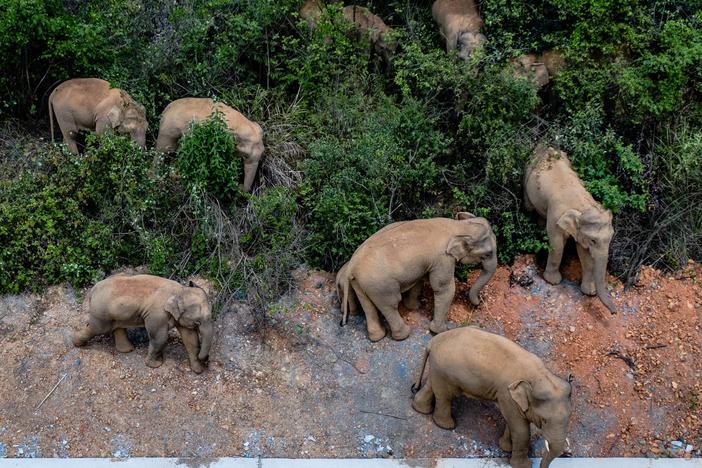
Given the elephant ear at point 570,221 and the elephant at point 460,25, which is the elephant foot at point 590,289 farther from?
the elephant at point 460,25

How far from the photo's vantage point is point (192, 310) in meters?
8.39

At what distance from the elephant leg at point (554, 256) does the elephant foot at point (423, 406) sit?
7.66 ft

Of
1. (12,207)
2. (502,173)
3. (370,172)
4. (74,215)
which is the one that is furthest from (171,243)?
(502,173)

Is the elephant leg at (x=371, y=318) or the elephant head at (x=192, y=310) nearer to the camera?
the elephant head at (x=192, y=310)

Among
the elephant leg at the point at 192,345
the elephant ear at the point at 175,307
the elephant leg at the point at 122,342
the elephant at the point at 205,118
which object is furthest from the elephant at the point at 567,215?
the elephant leg at the point at 122,342

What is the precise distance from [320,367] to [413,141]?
3.14m

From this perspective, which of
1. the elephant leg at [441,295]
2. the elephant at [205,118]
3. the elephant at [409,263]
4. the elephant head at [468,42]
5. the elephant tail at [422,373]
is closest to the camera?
the elephant tail at [422,373]

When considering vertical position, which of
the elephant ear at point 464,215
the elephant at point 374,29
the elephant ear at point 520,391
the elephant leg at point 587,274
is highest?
the elephant at point 374,29

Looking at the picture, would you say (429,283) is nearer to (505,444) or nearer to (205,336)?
(505,444)

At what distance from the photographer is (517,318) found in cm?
948

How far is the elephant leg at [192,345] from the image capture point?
340 inches

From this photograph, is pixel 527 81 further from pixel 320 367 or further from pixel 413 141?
pixel 320 367

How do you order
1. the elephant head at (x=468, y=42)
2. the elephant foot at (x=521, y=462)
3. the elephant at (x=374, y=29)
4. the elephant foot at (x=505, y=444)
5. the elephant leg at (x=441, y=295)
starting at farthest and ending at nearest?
1. the elephant at (x=374, y=29)
2. the elephant head at (x=468, y=42)
3. the elephant leg at (x=441, y=295)
4. the elephant foot at (x=505, y=444)
5. the elephant foot at (x=521, y=462)

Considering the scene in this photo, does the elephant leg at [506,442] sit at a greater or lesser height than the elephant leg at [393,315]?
lesser
